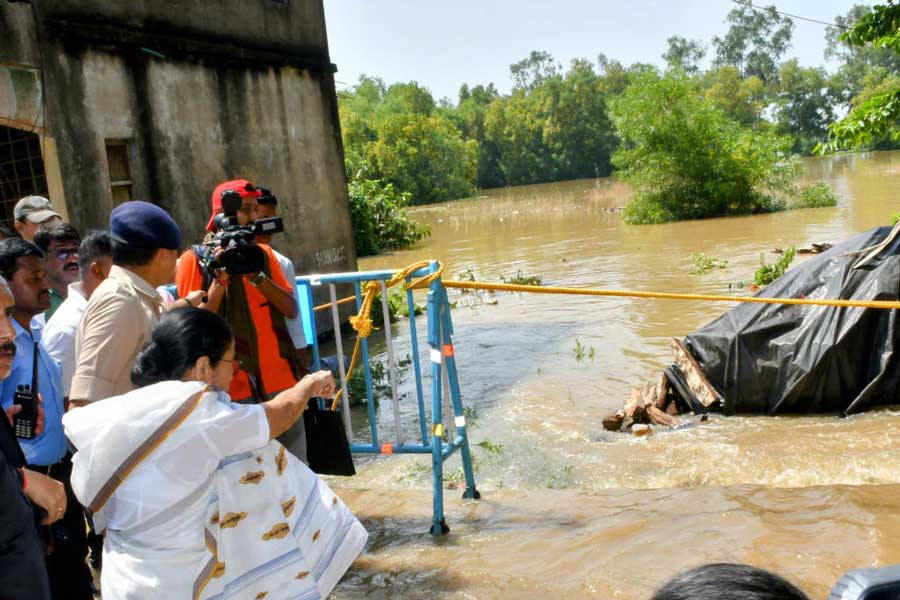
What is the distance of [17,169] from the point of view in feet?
23.4

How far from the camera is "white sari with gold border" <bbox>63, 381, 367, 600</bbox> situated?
6.90 feet

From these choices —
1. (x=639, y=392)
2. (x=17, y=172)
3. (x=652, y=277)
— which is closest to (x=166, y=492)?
(x=639, y=392)

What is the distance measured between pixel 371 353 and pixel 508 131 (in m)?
59.7

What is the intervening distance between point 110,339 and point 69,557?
1008mm

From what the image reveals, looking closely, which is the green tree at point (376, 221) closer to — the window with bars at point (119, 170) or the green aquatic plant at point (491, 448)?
the window with bars at point (119, 170)

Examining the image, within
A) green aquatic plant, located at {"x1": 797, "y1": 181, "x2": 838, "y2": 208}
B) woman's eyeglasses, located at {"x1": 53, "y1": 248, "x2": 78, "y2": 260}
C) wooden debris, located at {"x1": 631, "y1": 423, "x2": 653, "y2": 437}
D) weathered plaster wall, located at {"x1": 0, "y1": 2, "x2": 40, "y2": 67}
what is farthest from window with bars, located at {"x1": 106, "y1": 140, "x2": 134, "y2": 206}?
green aquatic plant, located at {"x1": 797, "y1": 181, "x2": 838, "y2": 208}

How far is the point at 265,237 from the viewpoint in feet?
11.8

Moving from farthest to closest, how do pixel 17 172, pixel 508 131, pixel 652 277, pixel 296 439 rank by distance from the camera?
pixel 508 131, pixel 652 277, pixel 17 172, pixel 296 439

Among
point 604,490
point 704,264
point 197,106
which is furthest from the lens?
point 704,264

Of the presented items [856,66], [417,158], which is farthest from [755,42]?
[417,158]

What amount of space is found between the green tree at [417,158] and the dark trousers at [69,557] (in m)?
43.3

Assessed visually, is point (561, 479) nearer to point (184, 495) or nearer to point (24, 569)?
point (184, 495)

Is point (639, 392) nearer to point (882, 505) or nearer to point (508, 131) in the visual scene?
point (882, 505)

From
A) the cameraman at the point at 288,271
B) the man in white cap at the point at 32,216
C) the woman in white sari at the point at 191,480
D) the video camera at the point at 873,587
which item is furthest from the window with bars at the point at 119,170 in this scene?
the video camera at the point at 873,587
